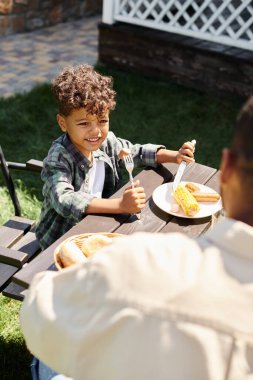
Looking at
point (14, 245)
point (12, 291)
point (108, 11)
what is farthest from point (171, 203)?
point (108, 11)

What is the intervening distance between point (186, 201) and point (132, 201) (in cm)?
24

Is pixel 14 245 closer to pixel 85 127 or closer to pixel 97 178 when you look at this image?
pixel 97 178

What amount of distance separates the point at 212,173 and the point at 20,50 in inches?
190

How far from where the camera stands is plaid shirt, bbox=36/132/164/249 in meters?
2.16

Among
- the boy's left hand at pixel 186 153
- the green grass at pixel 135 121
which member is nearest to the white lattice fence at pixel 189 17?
the green grass at pixel 135 121

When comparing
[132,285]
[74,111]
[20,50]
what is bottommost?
[20,50]

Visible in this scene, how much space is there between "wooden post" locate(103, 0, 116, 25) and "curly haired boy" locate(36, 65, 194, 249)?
141 inches

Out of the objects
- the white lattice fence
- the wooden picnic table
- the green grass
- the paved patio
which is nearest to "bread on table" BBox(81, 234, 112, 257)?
the wooden picnic table

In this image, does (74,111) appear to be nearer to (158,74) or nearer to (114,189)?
(114,189)

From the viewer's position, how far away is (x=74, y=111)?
7.59 ft

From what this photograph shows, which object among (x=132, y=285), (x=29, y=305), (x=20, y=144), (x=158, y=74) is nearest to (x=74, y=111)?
(x=29, y=305)

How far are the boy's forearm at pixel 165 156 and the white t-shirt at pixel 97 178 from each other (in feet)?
0.89

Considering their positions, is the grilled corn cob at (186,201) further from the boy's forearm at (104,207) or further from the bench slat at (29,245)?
the bench slat at (29,245)

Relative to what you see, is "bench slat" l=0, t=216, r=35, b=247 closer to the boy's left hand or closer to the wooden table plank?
the wooden table plank
